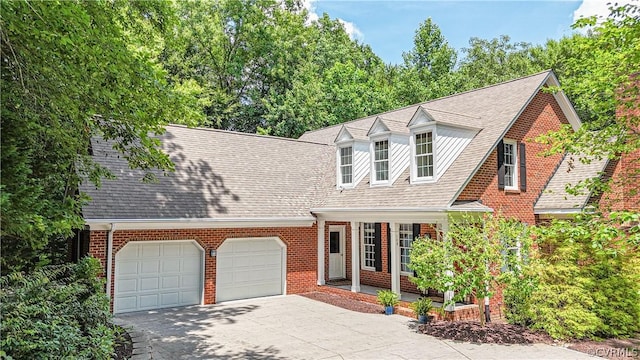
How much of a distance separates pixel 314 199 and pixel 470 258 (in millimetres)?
7526

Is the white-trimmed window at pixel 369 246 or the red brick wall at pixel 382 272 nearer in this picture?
the red brick wall at pixel 382 272

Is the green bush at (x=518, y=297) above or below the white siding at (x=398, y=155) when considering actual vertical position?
below

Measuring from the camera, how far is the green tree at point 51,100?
237 inches

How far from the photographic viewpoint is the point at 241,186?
51.7 feet

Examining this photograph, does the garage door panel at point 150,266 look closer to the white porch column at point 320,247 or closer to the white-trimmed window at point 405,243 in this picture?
the white porch column at point 320,247

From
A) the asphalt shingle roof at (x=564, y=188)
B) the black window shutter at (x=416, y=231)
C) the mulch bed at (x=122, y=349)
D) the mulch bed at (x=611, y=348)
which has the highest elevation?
the asphalt shingle roof at (x=564, y=188)

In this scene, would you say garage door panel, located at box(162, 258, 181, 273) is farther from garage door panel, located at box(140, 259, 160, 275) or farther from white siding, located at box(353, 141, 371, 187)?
white siding, located at box(353, 141, 371, 187)

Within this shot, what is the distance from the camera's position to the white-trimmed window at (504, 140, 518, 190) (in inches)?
529

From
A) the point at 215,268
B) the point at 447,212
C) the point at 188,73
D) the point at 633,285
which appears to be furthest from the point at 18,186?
the point at 188,73

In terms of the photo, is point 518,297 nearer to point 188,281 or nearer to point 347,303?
point 347,303

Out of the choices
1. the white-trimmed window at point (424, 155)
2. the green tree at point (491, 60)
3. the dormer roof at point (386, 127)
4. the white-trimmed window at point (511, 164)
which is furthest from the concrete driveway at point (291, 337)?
the green tree at point (491, 60)

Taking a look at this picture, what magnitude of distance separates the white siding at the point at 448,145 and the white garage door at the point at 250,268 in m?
6.34

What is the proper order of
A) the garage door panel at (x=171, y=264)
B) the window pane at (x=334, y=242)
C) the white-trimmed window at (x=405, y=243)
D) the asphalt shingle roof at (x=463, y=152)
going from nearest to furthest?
the asphalt shingle roof at (x=463, y=152), the garage door panel at (x=171, y=264), the white-trimmed window at (x=405, y=243), the window pane at (x=334, y=242)

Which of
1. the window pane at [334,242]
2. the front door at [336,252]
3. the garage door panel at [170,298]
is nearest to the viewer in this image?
the garage door panel at [170,298]
